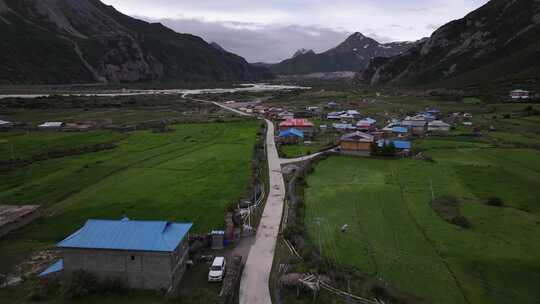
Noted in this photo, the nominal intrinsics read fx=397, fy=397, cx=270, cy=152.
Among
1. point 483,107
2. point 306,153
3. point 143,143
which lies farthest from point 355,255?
point 483,107

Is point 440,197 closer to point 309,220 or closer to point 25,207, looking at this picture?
point 309,220

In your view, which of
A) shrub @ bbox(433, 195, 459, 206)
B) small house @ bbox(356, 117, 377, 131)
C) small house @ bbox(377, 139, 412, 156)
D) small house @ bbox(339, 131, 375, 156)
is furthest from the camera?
small house @ bbox(356, 117, 377, 131)

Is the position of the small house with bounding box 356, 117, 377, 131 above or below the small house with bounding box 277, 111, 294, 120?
above

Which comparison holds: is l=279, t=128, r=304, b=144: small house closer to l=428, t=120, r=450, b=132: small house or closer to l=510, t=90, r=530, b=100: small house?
l=428, t=120, r=450, b=132: small house

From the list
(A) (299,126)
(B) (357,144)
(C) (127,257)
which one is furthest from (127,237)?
(A) (299,126)

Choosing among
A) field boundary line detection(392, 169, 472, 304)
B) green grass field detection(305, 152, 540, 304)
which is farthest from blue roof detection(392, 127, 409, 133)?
field boundary line detection(392, 169, 472, 304)

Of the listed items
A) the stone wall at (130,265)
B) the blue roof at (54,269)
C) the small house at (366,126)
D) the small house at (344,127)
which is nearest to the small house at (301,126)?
the small house at (344,127)

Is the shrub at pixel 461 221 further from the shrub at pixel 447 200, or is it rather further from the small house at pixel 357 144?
the small house at pixel 357 144
